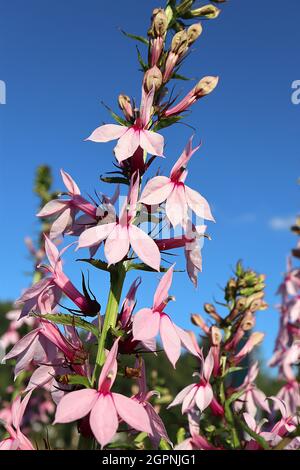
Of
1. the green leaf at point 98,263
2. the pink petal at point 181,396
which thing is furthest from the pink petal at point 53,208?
the pink petal at point 181,396

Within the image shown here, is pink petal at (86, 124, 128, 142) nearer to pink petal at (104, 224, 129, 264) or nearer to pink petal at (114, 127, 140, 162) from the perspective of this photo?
pink petal at (114, 127, 140, 162)

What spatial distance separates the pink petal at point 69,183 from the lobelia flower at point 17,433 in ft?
3.35

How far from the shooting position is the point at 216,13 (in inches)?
124

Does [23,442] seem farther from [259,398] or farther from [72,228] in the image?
[259,398]

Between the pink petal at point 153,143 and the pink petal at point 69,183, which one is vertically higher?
the pink petal at point 153,143

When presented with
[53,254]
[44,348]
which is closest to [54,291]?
[53,254]

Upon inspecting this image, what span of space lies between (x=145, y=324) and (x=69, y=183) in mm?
920

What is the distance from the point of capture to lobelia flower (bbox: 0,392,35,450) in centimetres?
242

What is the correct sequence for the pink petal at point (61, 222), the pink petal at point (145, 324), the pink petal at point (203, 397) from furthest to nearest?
the pink petal at point (203, 397), the pink petal at point (61, 222), the pink petal at point (145, 324)

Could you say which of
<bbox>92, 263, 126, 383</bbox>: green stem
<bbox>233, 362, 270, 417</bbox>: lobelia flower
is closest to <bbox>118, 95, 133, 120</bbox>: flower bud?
<bbox>92, 263, 126, 383</bbox>: green stem

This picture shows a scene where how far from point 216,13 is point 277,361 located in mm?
4317

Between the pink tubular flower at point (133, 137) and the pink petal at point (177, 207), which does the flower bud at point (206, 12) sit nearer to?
the pink tubular flower at point (133, 137)

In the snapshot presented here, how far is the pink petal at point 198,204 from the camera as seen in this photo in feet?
8.25
